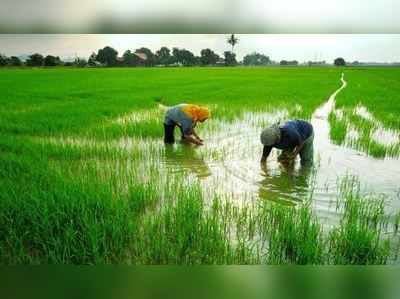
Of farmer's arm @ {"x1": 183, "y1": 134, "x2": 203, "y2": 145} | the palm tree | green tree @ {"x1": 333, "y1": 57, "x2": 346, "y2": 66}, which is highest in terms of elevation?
the palm tree

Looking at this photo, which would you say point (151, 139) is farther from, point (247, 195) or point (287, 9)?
point (287, 9)

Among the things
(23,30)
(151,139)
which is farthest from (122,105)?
(23,30)

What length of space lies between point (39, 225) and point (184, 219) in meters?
0.69

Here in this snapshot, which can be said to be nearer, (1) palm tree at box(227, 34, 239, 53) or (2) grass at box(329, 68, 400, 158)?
(1) palm tree at box(227, 34, 239, 53)

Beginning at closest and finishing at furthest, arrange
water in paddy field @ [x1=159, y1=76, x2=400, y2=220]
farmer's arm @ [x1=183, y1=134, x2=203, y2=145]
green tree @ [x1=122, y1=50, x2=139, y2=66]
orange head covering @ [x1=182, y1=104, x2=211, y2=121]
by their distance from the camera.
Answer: green tree @ [x1=122, y1=50, x2=139, y2=66]
water in paddy field @ [x1=159, y1=76, x2=400, y2=220]
orange head covering @ [x1=182, y1=104, x2=211, y2=121]
farmer's arm @ [x1=183, y1=134, x2=203, y2=145]

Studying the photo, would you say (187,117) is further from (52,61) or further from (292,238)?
(292,238)

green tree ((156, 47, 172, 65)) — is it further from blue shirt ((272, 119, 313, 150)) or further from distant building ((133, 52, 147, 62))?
blue shirt ((272, 119, 313, 150))

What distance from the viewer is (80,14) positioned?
41.6 inches

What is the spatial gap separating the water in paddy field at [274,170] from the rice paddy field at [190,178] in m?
0.02

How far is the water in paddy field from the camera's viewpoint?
2.72 metres

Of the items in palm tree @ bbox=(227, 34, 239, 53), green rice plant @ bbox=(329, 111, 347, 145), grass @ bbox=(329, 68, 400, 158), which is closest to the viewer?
palm tree @ bbox=(227, 34, 239, 53)

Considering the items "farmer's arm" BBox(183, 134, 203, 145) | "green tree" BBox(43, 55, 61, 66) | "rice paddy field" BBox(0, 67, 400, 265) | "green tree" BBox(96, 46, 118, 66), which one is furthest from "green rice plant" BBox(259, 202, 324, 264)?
"farmer's arm" BBox(183, 134, 203, 145)

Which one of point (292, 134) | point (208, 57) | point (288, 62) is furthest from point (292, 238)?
point (292, 134)

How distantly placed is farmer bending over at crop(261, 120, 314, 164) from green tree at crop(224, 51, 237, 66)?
3.89 ft
